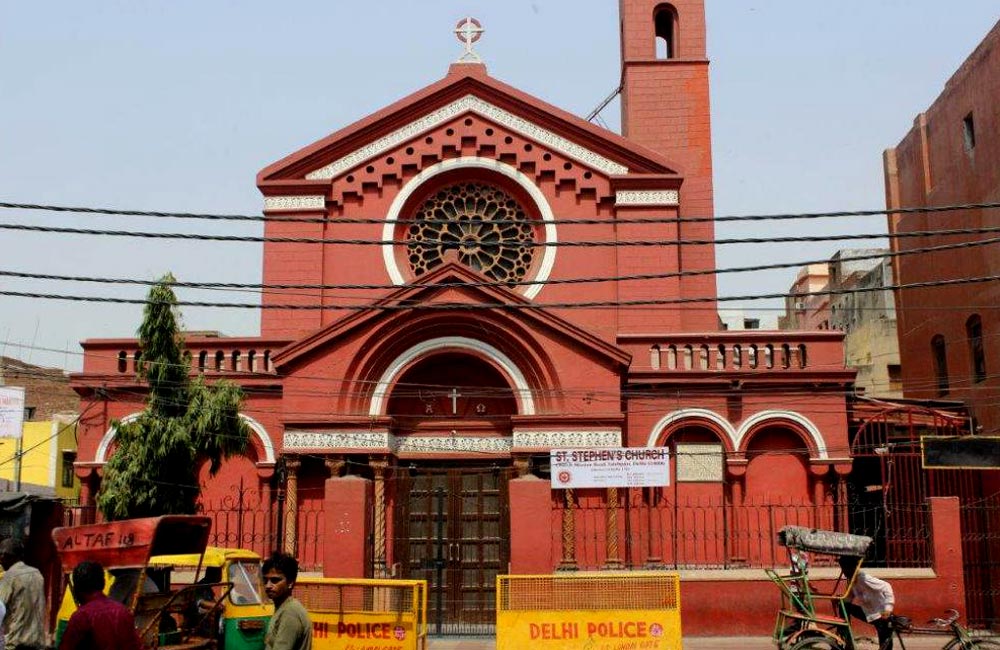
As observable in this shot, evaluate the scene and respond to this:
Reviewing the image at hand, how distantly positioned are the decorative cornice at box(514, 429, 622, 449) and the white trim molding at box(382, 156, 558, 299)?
4.16 m

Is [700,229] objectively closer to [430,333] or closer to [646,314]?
[646,314]

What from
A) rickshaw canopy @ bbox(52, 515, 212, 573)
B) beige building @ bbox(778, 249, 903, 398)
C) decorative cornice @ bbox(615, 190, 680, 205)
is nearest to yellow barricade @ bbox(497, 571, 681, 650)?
rickshaw canopy @ bbox(52, 515, 212, 573)

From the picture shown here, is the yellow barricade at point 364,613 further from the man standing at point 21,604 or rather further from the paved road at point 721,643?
the man standing at point 21,604

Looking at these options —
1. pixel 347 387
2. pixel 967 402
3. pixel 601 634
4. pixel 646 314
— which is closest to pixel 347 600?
pixel 601 634

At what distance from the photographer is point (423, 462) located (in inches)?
918

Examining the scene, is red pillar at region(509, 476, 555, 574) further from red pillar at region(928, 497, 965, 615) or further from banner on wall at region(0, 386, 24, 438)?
banner on wall at region(0, 386, 24, 438)

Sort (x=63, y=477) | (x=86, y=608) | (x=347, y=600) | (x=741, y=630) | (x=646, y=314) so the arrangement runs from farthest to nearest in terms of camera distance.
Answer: (x=63, y=477), (x=646, y=314), (x=741, y=630), (x=347, y=600), (x=86, y=608)

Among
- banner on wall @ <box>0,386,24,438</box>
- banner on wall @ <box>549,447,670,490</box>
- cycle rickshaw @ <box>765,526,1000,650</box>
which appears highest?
banner on wall @ <box>0,386,24,438</box>

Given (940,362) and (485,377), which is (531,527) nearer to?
(485,377)

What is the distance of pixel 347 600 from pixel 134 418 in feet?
30.7

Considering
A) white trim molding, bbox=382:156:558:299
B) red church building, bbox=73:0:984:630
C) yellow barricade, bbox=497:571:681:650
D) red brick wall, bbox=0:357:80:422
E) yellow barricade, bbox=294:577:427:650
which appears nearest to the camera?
yellow barricade, bbox=294:577:427:650

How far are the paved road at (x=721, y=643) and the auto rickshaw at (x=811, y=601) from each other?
10.7 ft

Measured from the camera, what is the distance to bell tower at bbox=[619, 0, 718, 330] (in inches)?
1083

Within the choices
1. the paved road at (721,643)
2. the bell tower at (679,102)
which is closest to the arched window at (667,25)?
the bell tower at (679,102)
